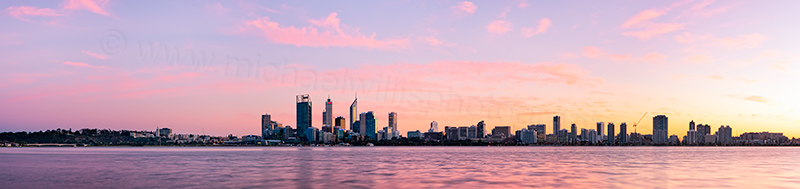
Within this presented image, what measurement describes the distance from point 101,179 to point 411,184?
34392mm

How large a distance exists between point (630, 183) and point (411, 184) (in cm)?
2272

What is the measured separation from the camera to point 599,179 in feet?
219

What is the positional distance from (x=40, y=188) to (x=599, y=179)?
186 ft

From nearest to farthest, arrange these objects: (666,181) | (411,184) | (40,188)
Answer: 1. (40,188)
2. (411,184)
3. (666,181)

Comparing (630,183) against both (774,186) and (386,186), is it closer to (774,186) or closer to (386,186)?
(774,186)

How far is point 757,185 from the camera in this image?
60594 millimetres

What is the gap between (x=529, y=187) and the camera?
56.4m

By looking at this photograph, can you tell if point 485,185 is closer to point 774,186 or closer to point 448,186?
point 448,186

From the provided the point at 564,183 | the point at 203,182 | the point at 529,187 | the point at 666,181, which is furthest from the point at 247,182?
the point at 666,181

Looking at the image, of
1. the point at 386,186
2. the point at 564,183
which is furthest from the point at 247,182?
the point at 564,183

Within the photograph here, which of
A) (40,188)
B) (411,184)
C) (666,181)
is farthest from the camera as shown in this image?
(666,181)

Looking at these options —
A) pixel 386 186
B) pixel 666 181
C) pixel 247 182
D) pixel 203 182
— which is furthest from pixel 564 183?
pixel 203 182

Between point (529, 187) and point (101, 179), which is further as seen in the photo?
point (101, 179)

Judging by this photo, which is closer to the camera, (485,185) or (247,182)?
(485,185)
